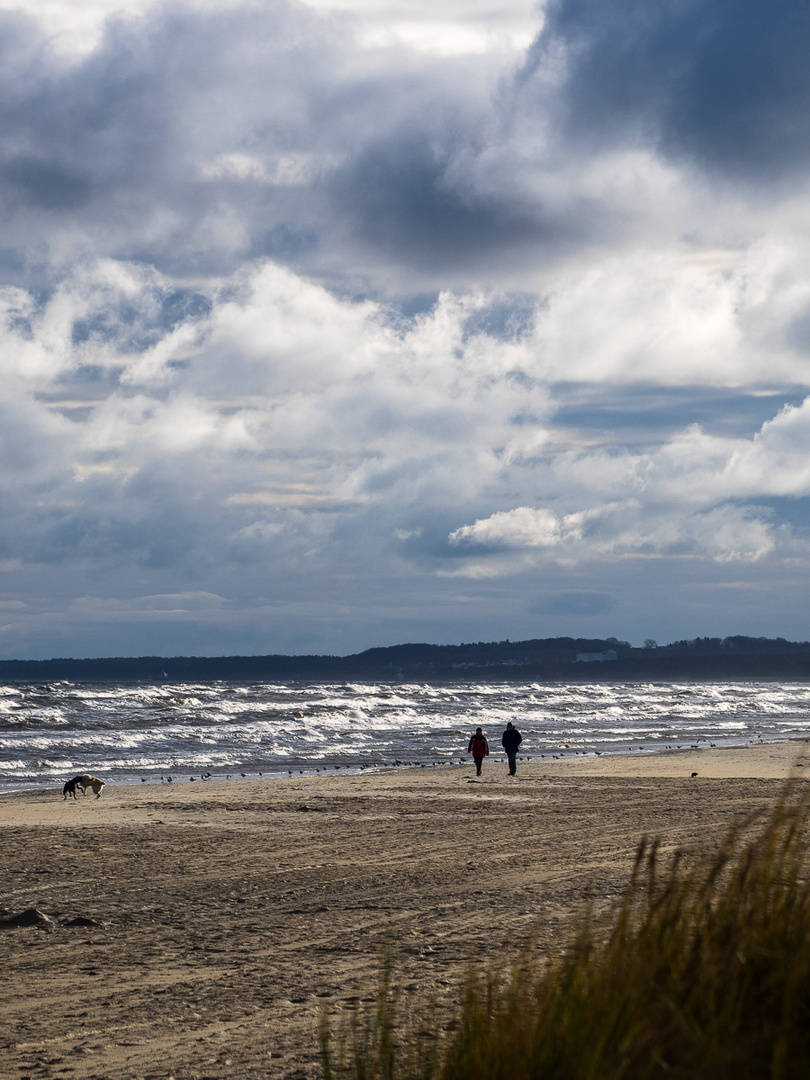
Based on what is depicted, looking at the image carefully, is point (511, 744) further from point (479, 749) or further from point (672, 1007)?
point (672, 1007)

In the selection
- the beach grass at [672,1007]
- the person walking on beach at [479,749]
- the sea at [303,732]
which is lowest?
the sea at [303,732]

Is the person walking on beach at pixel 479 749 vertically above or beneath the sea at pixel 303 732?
above

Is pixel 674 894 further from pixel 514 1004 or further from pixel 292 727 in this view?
pixel 292 727

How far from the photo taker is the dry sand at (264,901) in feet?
22.6

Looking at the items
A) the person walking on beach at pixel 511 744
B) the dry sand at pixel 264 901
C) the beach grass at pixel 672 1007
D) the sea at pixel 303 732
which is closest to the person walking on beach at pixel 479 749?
the person walking on beach at pixel 511 744

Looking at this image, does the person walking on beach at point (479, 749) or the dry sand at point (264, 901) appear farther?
the person walking on beach at point (479, 749)

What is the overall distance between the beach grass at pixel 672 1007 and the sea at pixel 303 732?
23586mm

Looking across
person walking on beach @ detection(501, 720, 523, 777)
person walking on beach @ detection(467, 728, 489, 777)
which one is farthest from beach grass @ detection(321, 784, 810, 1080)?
person walking on beach @ detection(501, 720, 523, 777)

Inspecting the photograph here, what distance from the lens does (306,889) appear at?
11.6 metres

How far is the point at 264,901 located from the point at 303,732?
1325 inches

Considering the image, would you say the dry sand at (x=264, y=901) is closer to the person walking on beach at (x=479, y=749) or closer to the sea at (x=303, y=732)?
the person walking on beach at (x=479, y=749)

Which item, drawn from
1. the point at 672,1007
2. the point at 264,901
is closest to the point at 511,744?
the point at 264,901

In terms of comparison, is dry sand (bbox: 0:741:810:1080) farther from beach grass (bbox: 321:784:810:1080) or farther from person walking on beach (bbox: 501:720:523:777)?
person walking on beach (bbox: 501:720:523:777)

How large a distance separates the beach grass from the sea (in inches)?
929
